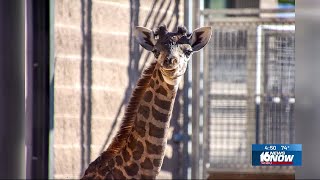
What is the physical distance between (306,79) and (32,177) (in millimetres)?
1411

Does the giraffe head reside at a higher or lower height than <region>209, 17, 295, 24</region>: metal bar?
lower

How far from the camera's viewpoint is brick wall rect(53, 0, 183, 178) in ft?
11.0

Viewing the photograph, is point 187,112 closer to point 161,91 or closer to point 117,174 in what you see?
point 161,91

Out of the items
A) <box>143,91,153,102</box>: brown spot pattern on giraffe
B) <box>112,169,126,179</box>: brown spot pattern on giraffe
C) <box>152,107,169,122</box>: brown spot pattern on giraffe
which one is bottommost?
<box>112,169,126,179</box>: brown spot pattern on giraffe

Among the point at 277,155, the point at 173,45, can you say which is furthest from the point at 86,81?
the point at 277,155

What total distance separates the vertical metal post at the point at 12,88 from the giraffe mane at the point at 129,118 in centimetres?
66

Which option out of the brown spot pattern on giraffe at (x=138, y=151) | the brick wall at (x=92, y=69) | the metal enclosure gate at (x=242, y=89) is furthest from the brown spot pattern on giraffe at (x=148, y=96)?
the metal enclosure gate at (x=242, y=89)

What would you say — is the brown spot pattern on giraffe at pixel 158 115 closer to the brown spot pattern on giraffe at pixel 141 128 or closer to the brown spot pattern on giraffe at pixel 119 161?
the brown spot pattern on giraffe at pixel 141 128

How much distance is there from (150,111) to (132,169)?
29cm

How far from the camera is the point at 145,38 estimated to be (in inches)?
127

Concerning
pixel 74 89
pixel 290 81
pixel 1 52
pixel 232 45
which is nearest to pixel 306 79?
pixel 290 81

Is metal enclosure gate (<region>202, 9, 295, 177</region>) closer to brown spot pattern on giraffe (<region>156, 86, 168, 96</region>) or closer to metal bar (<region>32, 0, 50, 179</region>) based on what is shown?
brown spot pattern on giraffe (<region>156, 86, 168, 96</region>)

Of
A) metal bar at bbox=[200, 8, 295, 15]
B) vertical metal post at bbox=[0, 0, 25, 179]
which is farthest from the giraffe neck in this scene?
vertical metal post at bbox=[0, 0, 25, 179]

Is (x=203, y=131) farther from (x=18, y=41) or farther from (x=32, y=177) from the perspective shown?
(x=18, y=41)
